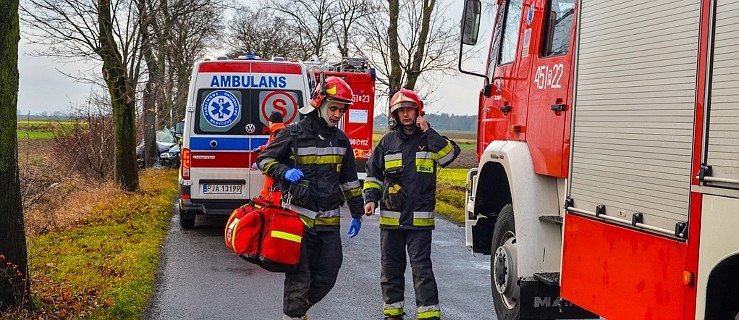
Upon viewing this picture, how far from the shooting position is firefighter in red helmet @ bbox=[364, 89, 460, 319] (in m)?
6.51

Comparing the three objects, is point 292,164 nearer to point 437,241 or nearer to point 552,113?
point 552,113

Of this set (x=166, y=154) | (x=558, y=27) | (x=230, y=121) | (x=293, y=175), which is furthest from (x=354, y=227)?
(x=166, y=154)

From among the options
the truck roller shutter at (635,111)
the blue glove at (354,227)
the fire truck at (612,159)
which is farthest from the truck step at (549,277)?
the blue glove at (354,227)

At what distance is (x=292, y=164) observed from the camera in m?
6.19

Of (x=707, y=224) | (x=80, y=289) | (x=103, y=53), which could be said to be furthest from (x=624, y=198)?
(x=103, y=53)

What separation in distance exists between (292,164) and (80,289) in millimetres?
2753

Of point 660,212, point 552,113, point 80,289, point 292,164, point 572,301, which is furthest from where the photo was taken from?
point 80,289

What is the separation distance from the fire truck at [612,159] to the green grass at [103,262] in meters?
3.28

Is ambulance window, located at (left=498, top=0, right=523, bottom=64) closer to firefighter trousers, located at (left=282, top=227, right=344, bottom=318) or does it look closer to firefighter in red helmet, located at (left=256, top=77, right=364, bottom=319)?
firefighter in red helmet, located at (left=256, top=77, right=364, bottom=319)

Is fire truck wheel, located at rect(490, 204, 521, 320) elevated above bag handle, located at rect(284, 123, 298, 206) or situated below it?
below

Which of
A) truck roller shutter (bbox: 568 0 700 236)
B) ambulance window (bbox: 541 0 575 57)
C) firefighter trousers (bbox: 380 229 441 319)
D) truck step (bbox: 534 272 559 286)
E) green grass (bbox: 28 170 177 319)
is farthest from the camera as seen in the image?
green grass (bbox: 28 170 177 319)

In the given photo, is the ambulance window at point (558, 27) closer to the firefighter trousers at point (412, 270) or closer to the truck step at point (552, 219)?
the truck step at point (552, 219)

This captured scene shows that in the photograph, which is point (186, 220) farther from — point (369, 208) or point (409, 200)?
point (409, 200)

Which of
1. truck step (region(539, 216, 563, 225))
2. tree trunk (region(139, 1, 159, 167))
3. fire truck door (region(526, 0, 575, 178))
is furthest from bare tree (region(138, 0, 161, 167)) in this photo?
truck step (region(539, 216, 563, 225))
